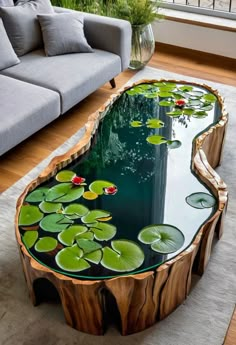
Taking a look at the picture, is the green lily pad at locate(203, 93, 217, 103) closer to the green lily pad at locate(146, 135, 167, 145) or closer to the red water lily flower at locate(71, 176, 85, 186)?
the green lily pad at locate(146, 135, 167, 145)

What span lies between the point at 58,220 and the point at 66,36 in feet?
5.85

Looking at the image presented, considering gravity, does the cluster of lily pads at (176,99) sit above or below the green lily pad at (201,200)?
above

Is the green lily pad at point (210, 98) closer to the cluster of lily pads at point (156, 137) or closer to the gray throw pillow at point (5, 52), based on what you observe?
the cluster of lily pads at point (156, 137)

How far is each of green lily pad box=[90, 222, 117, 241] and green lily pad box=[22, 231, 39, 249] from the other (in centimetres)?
23

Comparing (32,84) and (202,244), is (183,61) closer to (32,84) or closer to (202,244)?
(32,84)

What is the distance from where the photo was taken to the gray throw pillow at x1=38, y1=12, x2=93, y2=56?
333 cm

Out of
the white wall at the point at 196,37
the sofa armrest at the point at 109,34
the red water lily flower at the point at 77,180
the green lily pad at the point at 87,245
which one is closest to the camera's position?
the green lily pad at the point at 87,245

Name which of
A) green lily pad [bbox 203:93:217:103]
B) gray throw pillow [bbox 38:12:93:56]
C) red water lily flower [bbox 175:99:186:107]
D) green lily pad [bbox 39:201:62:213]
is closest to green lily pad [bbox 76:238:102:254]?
green lily pad [bbox 39:201:62:213]

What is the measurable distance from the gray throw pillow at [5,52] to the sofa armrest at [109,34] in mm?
615

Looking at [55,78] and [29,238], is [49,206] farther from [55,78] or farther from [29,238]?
[55,78]

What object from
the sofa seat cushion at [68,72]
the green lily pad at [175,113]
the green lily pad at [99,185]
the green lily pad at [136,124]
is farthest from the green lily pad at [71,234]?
the sofa seat cushion at [68,72]

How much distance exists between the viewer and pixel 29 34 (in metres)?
3.34

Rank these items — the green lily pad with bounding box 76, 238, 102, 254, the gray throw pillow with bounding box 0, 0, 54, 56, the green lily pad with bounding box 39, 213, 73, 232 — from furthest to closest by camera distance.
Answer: the gray throw pillow with bounding box 0, 0, 54, 56, the green lily pad with bounding box 39, 213, 73, 232, the green lily pad with bounding box 76, 238, 102, 254

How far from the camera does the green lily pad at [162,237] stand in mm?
1876
